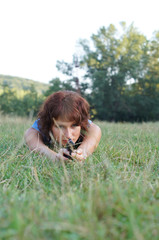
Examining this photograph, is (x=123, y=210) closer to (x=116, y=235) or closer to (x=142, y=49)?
(x=116, y=235)

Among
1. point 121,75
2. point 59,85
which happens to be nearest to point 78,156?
point 121,75

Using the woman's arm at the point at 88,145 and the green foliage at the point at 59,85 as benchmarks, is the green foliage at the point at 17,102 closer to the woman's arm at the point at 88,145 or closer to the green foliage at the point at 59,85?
the green foliage at the point at 59,85

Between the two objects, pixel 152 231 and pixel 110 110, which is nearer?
pixel 152 231

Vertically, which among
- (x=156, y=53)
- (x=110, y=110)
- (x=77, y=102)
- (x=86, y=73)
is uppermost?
(x=156, y=53)

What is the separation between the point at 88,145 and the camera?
2.76 m

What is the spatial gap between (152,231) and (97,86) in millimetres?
30007

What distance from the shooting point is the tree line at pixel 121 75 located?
101ft

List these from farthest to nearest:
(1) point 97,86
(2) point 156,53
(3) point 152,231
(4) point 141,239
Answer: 1. (2) point 156,53
2. (1) point 97,86
3. (3) point 152,231
4. (4) point 141,239

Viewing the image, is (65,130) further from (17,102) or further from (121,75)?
(17,102)

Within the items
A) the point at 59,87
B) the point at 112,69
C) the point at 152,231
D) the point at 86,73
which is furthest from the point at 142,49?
the point at 152,231

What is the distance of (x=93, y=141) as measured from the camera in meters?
2.91

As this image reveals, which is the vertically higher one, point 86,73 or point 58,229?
point 86,73

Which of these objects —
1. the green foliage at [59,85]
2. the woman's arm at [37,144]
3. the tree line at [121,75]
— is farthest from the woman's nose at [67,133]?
the green foliage at [59,85]

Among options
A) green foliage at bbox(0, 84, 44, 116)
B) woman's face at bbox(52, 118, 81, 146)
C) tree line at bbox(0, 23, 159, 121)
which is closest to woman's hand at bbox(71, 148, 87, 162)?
woman's face at bbox(52, 118, 81, 146)
